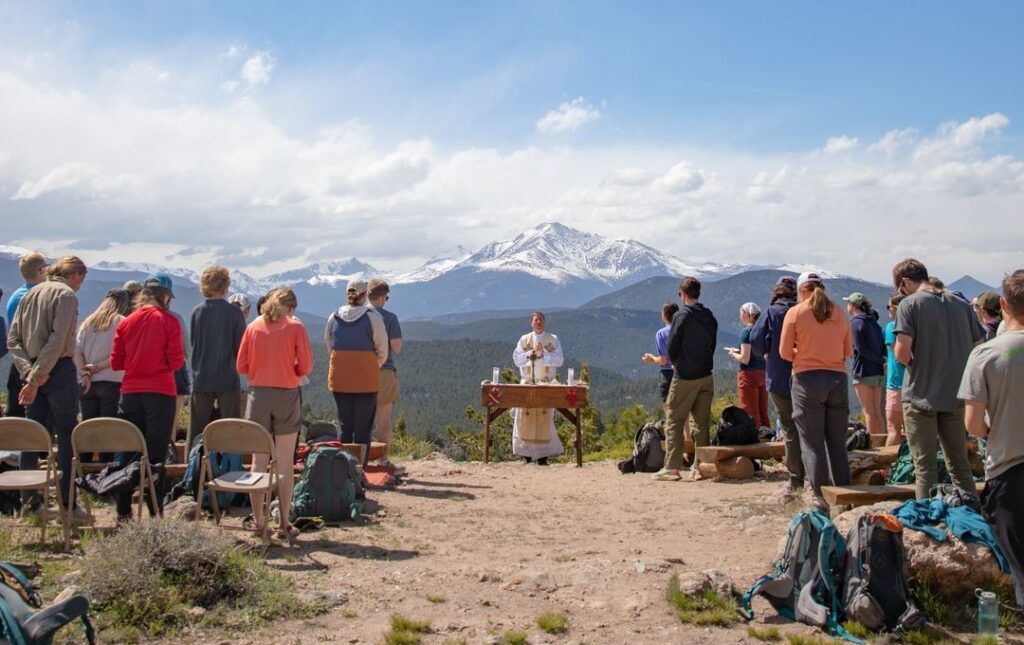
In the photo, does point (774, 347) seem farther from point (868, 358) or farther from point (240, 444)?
point (240, 444)

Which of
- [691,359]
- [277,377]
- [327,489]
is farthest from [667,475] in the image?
[277,377]

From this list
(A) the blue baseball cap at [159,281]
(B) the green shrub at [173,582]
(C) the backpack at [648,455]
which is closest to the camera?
(B) the green shrub at [173,582]

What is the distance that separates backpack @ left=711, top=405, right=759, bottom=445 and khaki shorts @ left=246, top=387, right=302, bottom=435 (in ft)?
16.0

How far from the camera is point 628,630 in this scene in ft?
14.8

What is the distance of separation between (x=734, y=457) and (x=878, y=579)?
4.67 meters

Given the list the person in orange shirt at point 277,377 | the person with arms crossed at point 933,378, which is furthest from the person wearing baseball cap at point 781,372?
the person in orange shirt at point 277,377

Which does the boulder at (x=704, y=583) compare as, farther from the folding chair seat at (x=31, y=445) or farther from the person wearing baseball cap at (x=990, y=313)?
the person wearing baseball cap at (x=990, y=313)

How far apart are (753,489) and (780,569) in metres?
3.70

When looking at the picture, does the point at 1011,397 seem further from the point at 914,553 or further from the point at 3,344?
the point at 3,344

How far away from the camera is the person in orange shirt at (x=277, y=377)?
622cm

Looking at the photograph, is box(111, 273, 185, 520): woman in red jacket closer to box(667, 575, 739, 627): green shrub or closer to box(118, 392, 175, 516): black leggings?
box(118, 392, 175, 516): black leggings

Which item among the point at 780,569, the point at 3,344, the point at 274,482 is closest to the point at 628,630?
the point at 780,569

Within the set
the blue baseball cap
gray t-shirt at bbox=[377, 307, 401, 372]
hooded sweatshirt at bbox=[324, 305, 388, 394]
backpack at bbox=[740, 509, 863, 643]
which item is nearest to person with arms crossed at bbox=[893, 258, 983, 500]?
backpack at bbox=[740, 509, 863, 643]

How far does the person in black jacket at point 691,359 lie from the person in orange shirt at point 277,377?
426cm
